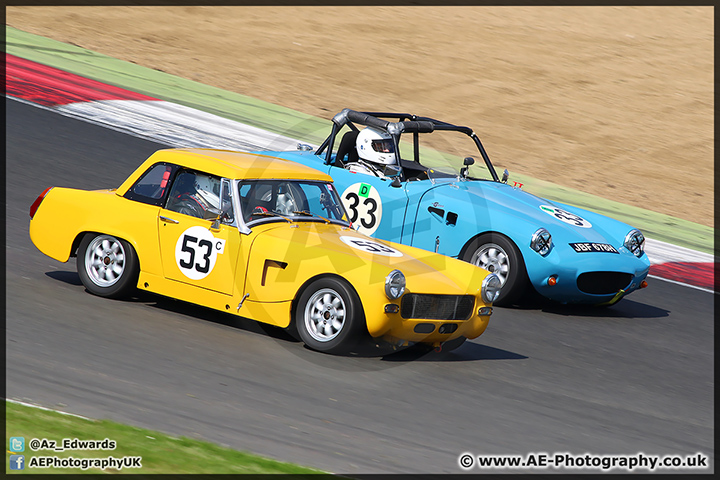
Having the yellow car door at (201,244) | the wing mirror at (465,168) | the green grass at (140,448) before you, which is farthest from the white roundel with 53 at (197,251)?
the wing mirror at (465,168)

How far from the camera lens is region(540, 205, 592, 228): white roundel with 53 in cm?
995

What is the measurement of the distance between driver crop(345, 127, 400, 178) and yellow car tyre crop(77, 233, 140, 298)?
10.6 feet

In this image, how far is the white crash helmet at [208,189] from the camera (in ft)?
25.5

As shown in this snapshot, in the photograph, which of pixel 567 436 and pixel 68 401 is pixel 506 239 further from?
pixel 68 401

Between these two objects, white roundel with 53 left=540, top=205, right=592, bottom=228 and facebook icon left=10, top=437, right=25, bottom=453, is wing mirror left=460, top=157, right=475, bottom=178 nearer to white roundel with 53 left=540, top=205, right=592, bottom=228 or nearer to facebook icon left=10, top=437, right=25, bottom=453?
white roundel with 53 left=540, top=205, right=592, bottom=228

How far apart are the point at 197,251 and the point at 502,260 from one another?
3389 mm

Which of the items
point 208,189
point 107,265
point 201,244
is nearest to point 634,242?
point 208,189

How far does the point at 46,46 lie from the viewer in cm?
1869

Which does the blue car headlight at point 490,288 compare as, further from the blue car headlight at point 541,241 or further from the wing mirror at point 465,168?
the wing mirror at point 465,168

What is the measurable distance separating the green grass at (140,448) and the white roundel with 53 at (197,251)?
2.55 meters

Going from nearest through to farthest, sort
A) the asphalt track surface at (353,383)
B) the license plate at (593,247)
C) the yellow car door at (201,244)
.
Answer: the asphalt track surface at (353,383) < the yellow car door at (201,244) < the license plate at (593,247)

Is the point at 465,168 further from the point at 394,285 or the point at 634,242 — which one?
the point at 394,285

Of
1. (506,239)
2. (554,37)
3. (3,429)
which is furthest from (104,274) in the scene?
(554,37)

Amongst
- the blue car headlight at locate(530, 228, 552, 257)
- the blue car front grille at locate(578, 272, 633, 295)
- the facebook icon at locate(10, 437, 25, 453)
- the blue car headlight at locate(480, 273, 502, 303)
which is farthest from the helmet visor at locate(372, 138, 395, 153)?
the facebook icon at locate(10, 437, 25, 453)
